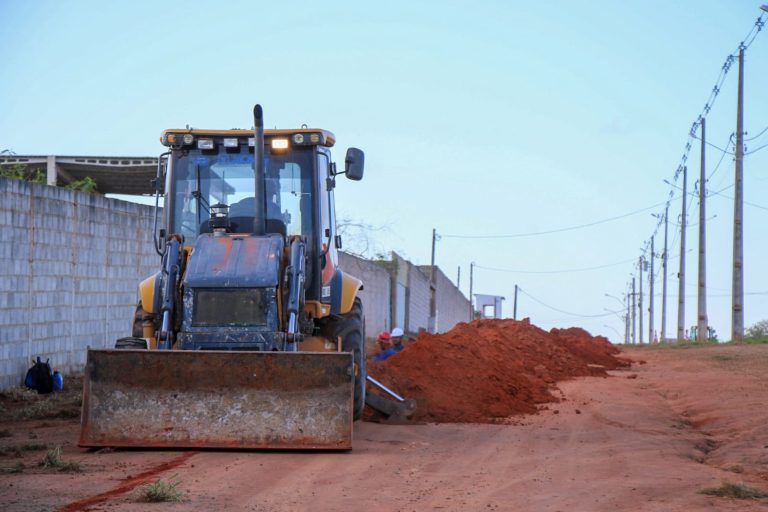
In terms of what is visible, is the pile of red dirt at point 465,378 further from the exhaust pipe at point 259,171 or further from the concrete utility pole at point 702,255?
the concrete utility pole at point 702,255

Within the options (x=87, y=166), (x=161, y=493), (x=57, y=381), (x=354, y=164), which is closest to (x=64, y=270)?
(x=57, y=381)

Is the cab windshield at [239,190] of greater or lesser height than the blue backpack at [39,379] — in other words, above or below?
above

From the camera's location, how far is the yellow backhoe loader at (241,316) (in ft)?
31.8

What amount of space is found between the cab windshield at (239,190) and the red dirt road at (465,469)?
2.54 m

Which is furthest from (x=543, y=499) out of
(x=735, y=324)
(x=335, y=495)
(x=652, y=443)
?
(x=735, y=324)

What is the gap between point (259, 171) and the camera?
10922mm

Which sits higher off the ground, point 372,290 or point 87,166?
point 87,166

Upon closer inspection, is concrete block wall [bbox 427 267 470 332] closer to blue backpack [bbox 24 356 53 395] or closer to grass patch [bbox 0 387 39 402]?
blue backpack [bbox 24 356 53 395]

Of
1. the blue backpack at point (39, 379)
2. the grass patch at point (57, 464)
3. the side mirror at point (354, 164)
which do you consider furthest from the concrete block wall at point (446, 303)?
the grass patch at point (57, 464)

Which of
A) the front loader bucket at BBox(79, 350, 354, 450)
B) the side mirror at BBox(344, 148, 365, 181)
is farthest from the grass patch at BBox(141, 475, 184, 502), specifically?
the side mirror at BBox(344, 148, 365, 181)

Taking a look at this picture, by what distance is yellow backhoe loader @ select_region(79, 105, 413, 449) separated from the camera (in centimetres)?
969

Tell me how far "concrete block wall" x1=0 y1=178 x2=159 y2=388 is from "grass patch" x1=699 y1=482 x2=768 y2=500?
10.3 meters

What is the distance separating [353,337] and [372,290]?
2315 centimetres

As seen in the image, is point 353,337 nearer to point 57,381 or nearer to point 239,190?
point 239,190
